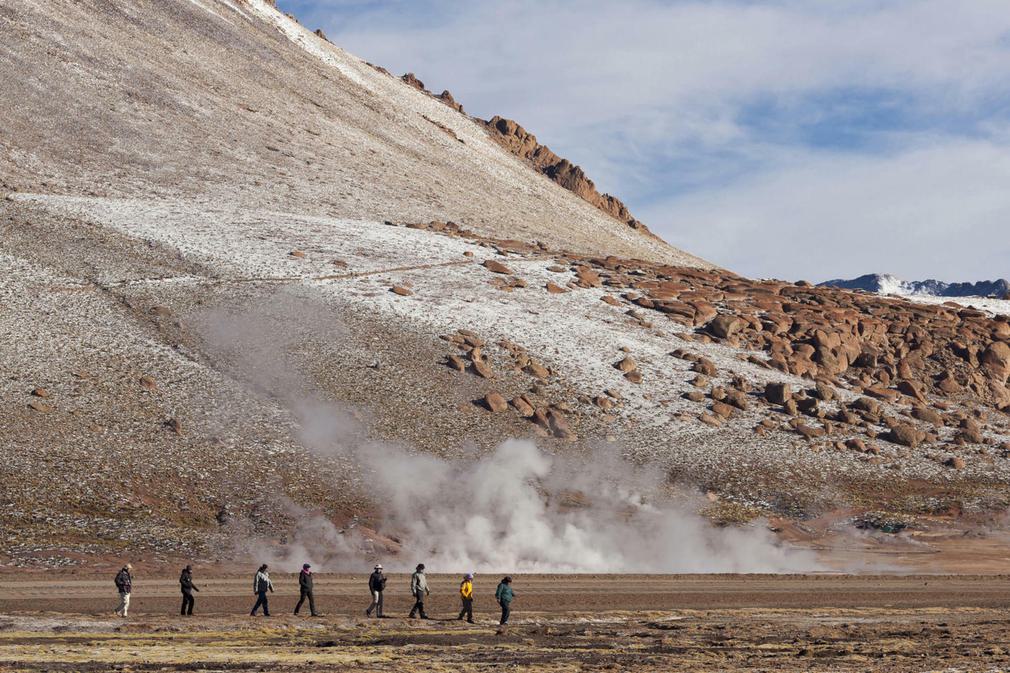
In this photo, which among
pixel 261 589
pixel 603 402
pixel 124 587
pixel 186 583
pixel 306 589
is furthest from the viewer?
pixel 603 402

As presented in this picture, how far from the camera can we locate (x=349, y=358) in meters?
49.4

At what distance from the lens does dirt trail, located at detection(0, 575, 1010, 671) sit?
20.0 metres

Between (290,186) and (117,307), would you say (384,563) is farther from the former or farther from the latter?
(290,186)

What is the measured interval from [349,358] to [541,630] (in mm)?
27099

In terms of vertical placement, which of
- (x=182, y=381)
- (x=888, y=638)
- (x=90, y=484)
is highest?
(x=182, y=381)

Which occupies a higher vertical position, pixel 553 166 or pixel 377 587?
pixel 553 166

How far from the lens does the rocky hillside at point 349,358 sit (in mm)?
38062

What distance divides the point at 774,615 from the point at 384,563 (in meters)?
13.5

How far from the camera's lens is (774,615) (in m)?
27.6

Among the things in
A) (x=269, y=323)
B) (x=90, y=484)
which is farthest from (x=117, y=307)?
(x=90, y=484)

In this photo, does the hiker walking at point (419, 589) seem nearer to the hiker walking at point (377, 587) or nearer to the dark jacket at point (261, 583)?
the hiker walking at point (377, 587)

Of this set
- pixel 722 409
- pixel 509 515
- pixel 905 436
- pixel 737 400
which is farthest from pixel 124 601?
pixel 905 436

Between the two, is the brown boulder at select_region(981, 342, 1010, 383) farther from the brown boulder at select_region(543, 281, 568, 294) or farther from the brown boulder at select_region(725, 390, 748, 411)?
the brown boulder at select_region(543, 281, 568, 294)

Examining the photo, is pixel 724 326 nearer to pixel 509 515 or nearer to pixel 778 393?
pixel 778 393
